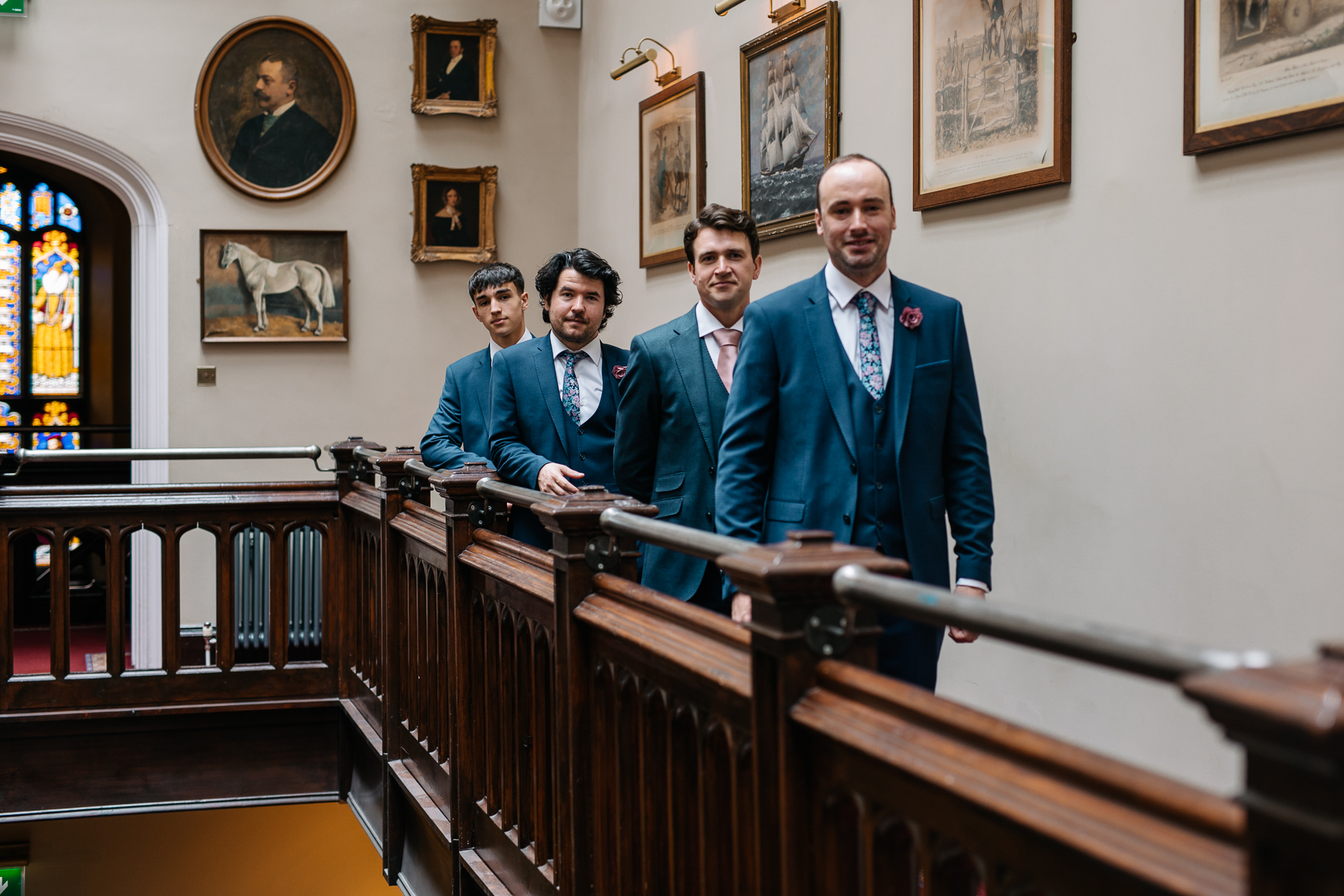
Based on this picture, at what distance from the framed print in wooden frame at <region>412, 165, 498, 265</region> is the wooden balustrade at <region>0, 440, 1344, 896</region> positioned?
2.94 m

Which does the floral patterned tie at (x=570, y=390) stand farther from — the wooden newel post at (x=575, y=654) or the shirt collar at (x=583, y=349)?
the wooden newel post at (x=575, y=654)

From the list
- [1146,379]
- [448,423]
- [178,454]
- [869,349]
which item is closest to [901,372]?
[869,349]

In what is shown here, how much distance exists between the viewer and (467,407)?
4309 millimetres

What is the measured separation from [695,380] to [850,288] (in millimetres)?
566

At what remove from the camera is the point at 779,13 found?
486 cm

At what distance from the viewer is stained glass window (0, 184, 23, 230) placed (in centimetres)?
1095

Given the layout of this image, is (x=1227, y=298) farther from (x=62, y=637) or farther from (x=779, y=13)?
(x=62, y=637)

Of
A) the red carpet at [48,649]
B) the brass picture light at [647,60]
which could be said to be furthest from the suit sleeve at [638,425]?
the red carpet at [48,649]

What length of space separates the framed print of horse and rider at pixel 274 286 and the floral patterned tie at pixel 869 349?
5459mm

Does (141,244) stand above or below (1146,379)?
above

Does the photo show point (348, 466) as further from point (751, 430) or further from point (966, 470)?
point (966, 470)

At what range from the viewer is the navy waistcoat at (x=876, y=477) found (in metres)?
2.25

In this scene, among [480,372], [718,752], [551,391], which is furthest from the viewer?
[480,372]

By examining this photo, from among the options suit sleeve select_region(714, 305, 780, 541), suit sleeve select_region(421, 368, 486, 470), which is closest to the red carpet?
suit sleeve select_region(421, 368, 486, 470)
